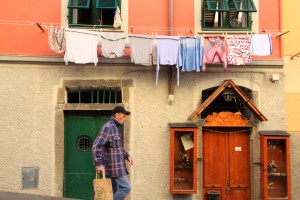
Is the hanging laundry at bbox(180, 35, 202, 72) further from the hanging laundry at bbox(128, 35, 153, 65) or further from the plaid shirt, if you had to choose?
the plaid shirt

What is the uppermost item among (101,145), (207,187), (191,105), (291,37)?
(291,37)

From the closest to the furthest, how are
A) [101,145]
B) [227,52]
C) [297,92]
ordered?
[101,145], [227,52], [297,92]

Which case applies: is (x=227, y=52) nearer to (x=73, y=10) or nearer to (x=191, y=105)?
(x=191, y=105)

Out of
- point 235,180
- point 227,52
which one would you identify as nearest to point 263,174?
point 235,180

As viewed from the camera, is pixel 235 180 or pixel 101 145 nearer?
pixel 101 145

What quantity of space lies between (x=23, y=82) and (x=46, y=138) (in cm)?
136

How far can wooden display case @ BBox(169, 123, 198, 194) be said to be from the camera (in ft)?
31.2

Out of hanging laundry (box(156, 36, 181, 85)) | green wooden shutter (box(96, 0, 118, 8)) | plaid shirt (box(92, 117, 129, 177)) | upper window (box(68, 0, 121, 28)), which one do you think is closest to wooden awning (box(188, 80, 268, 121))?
hanging laundry (box(156, 36, 181, 85))

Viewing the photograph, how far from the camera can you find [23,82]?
9.81 m

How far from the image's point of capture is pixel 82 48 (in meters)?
9.30

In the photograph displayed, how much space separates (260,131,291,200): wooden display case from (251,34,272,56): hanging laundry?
5.80ft

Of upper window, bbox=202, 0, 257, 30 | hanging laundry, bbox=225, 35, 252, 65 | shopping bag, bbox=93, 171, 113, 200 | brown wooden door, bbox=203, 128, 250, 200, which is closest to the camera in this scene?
shopping bag, bbox=93, 171, 113, 200

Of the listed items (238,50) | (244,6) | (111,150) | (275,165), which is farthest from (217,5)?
(111,150)

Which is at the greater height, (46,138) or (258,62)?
(258,62)
